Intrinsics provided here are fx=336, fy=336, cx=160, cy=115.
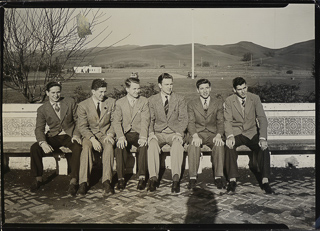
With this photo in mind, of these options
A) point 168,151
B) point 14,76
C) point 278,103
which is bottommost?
point 168,151

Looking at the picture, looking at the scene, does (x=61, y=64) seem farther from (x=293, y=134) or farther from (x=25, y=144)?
(x=293, y=134)

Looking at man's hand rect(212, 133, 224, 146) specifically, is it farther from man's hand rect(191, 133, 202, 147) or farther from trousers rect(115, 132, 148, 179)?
trousers rect(115, 132, 148, 179)

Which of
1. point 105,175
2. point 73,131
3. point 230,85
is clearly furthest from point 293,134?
point 73,131

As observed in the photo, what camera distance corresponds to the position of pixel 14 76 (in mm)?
5367

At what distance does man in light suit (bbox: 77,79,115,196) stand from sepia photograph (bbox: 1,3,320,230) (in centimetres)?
2

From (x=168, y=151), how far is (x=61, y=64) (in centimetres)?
220

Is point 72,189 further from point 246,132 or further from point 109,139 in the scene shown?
point 246,132

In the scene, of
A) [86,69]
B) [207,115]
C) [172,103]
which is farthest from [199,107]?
[86,69]

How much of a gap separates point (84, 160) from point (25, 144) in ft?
3.32

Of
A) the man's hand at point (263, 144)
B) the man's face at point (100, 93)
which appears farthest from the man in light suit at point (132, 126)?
the man's hand at point (263, 144)

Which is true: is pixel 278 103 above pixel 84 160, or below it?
above

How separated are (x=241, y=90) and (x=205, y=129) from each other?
2.80 feet

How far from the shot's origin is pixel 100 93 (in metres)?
5.41

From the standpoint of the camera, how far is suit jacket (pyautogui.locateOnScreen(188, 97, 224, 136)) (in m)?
5.44
